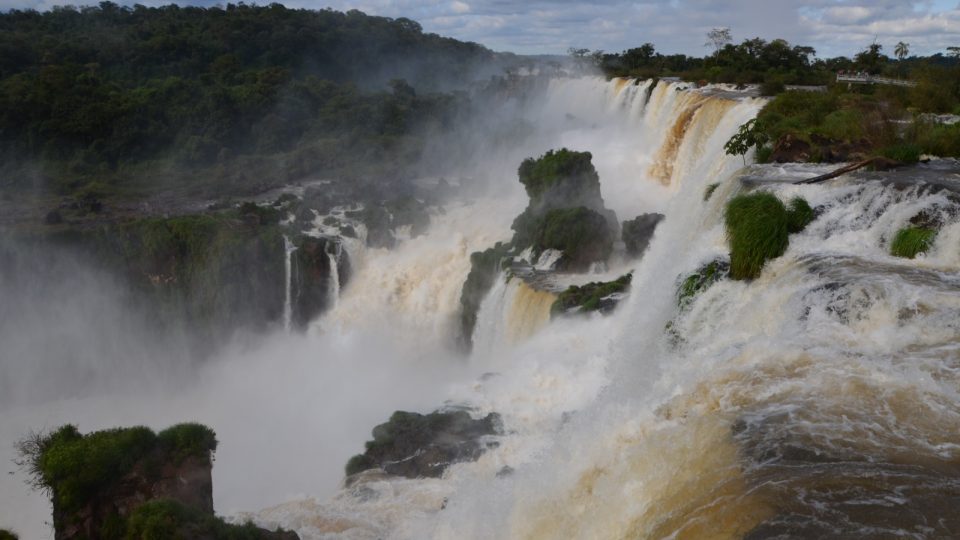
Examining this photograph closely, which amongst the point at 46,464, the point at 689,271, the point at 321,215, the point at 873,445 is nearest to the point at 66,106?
the point at 321,215

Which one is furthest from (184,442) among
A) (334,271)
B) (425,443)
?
(334,271)

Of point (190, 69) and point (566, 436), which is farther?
point (190, 69)

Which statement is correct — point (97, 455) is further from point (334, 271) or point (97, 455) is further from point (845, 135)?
point (334, 271)

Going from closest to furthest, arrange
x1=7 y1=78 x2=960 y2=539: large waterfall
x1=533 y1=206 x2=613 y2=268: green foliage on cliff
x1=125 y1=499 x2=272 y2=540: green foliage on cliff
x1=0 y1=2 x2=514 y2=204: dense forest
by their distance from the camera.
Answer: x1=7 y1=78 x2=960 y2=539: large waterfall < x1=125 y1=499 x2=272 y2=540: green foliage on cliff < x1=533 y1=206 x2=613 y2=268: green foliage on cliff < x1=0 y1=2 x2=514 y2=204: dense forest

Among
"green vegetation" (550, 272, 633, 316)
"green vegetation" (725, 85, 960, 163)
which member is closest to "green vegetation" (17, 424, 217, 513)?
"green vegetation" (550, 272, 633, 316)

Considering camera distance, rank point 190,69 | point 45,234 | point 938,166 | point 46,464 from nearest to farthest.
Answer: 1. point 46,464
2. point 938,166
3. point 45,234
4. point 190,69

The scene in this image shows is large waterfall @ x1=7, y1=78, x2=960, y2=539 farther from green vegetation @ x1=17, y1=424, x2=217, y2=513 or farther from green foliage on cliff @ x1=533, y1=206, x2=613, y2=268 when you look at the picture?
green vegetation @ x1=17, y1=424, x2=217, y2=513

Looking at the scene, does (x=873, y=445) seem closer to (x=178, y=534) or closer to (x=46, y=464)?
(x=178, y=534)
